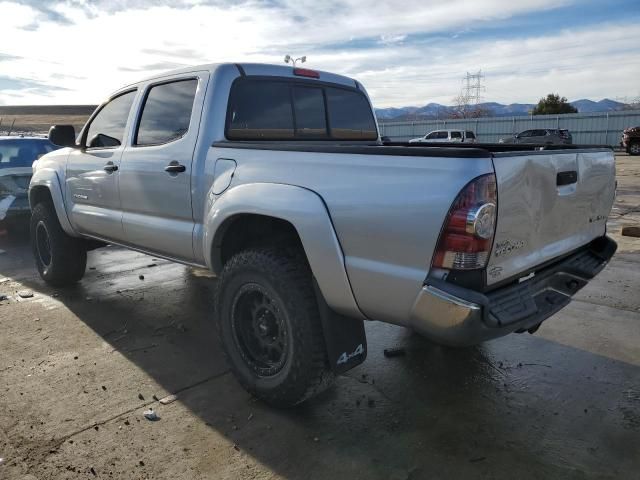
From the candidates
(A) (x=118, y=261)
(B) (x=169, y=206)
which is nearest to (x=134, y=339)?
(B) (x=169, y=206)

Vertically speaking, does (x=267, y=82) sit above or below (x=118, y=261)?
above

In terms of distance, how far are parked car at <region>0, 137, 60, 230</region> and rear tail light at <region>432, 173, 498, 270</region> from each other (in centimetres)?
724

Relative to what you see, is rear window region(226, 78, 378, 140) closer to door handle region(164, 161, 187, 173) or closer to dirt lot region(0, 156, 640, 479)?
door handle region(164, 161, 187, 173)

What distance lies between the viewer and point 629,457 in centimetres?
262

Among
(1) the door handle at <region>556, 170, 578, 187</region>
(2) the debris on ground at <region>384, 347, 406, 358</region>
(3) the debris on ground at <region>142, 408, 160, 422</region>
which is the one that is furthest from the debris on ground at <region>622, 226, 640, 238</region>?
(3) the debris on ground at <region>142, 408, 160, 422</region>

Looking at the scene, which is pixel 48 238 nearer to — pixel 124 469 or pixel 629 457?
pixel 124 469

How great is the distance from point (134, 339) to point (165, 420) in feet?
4.54

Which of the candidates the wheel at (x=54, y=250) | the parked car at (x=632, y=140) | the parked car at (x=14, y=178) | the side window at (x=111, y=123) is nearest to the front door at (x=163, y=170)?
the side window at (x=111, y=123)

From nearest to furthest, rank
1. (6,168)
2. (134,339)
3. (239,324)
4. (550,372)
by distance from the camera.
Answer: (239,324)
(550,372)
(134,339)
(6,168)

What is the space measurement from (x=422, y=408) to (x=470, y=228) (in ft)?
4.58

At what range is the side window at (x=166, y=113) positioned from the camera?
3.74m

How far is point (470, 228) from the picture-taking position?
224 cm

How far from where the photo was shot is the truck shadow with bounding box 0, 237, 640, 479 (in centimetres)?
263

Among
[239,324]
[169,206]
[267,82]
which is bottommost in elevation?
[239,324]
